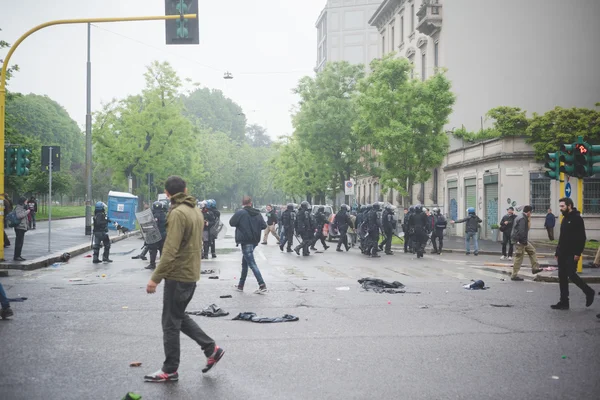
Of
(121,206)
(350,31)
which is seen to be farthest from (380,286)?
(350,31)

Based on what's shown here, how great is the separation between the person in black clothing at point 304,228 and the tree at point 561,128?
1375cm

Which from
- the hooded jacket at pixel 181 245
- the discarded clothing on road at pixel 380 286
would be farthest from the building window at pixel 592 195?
the hooded jacket at pixel 181 245

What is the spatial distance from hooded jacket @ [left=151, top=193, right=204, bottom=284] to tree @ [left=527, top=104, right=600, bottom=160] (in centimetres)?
2783

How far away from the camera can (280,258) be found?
70.5 ft

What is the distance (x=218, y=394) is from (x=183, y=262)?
1.23 meters

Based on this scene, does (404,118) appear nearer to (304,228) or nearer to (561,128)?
(561,128)

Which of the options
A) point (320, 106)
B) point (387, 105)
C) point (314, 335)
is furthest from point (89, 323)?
point (320, 106)

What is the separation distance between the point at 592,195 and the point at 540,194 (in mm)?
2401

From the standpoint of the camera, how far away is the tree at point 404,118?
1409 inches

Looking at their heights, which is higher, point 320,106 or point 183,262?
point 320,106

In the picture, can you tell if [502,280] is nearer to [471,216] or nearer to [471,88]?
[471,216]

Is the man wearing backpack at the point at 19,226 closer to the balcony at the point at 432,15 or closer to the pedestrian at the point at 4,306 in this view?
the pedestrian at the point at 4,306

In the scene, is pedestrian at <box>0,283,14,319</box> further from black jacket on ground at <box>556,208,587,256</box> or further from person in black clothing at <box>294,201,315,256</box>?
person in black clothing at <box>294,201,315,256</box>

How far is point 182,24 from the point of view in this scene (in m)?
13.6
